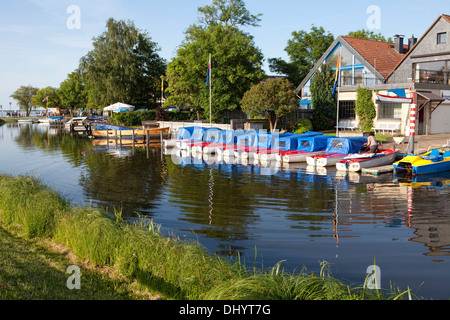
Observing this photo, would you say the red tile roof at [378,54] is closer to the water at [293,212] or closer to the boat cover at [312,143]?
the boat cover at [312,143]

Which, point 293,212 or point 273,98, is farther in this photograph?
point 273,98

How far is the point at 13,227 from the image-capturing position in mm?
11836

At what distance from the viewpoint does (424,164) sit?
22688 millimetres

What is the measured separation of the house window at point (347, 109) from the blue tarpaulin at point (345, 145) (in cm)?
1558

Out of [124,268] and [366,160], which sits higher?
[366,160]

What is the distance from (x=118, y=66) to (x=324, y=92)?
3995 cm

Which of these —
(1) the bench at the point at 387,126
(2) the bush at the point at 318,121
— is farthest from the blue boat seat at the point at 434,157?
(2) the bush at the point at 318,121

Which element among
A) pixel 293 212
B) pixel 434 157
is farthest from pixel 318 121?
pixel 293 212

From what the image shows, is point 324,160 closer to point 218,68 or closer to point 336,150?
point 336,150

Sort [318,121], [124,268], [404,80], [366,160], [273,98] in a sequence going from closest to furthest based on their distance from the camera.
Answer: [124,268] → [366,160] → [273,98] → [404,80] → [318,121]

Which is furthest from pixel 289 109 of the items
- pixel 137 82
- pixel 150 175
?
pixel 137 82

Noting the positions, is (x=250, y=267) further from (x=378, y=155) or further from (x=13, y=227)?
(x=378, y=155)

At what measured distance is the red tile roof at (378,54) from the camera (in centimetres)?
4416

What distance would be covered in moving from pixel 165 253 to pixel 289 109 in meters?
33.5
